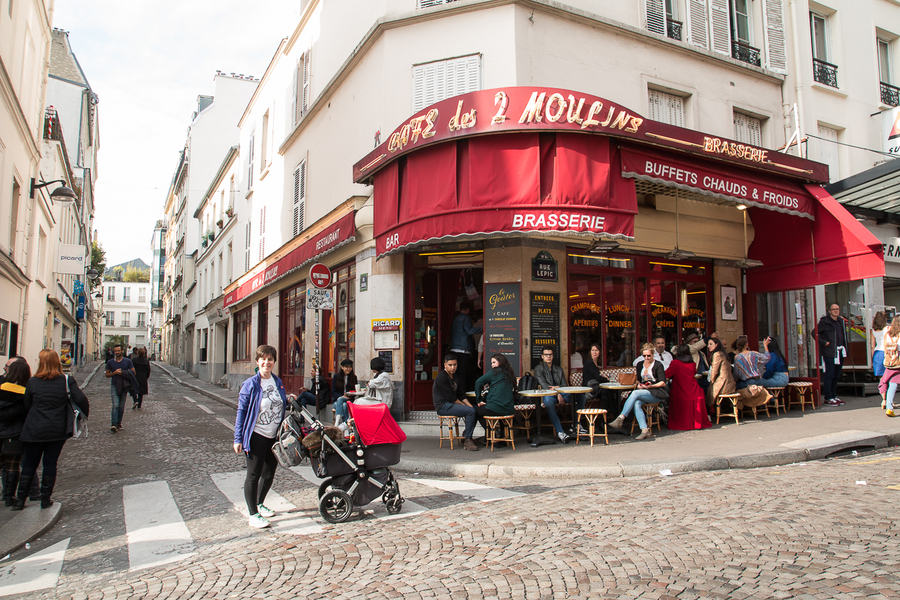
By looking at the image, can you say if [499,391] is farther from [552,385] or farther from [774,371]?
[774,371]

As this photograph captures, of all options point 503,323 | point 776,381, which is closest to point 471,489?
point 503,323

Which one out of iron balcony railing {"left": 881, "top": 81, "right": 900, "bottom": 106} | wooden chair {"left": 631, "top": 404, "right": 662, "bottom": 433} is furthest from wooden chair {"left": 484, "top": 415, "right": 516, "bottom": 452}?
iron balcony railing {"left": 881, "top": 81, "right": 900, "bottom": 106}

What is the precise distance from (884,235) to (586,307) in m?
8.88

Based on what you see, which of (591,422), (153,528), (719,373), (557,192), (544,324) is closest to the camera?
(153,528)

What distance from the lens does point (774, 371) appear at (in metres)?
10.6

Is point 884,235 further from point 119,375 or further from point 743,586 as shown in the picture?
point 119,375

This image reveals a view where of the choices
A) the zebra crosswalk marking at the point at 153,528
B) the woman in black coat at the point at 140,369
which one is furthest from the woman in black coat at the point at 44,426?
the woman in black coat at the point at 140,369

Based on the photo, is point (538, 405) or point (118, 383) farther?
point (118, 383)

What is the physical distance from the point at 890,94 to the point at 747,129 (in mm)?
5736

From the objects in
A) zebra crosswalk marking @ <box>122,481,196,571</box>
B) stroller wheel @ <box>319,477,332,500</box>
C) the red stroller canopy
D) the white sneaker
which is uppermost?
the red stroller canopy

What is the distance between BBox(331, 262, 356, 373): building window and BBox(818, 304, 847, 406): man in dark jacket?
9.39m

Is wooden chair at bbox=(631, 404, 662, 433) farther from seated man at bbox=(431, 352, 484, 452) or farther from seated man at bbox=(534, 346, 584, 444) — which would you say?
seated man at bbox=(431, 352, 484, 452)

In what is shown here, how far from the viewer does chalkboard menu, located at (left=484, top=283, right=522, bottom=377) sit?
9867 mm

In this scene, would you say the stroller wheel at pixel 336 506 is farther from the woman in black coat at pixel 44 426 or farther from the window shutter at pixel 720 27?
the window shutter at pixel 720 27
